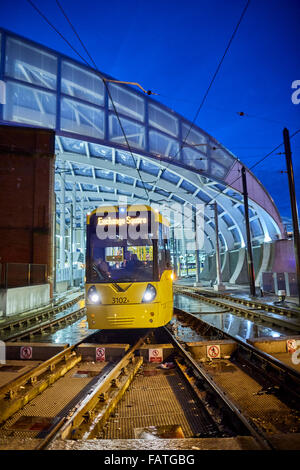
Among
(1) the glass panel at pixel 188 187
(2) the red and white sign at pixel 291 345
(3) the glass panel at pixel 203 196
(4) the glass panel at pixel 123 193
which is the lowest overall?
(2) the red and white sign at pixel 291 345

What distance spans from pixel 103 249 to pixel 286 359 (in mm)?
4808

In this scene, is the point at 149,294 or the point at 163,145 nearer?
the point at 149,294

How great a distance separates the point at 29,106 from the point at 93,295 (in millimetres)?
19853

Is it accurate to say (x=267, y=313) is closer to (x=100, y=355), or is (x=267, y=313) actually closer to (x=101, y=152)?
(x=100, y=355)

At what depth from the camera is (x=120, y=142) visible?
23.8 metres

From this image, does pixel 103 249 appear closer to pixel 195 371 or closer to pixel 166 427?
pixel 195 371

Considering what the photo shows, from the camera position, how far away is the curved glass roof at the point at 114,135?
70.9 ft

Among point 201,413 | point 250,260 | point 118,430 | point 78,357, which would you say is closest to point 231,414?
point 201,413

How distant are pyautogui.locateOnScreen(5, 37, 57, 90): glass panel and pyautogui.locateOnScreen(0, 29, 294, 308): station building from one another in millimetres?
69

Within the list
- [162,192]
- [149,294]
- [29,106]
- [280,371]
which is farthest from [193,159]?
[280,371]

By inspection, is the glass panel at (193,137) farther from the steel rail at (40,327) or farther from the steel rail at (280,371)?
the steel rail at (280,371)

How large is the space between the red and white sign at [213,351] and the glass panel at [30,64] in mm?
23176

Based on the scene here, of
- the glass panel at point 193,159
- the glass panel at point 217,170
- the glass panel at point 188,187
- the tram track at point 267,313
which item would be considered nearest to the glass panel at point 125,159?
the glass panel at point 193,159
